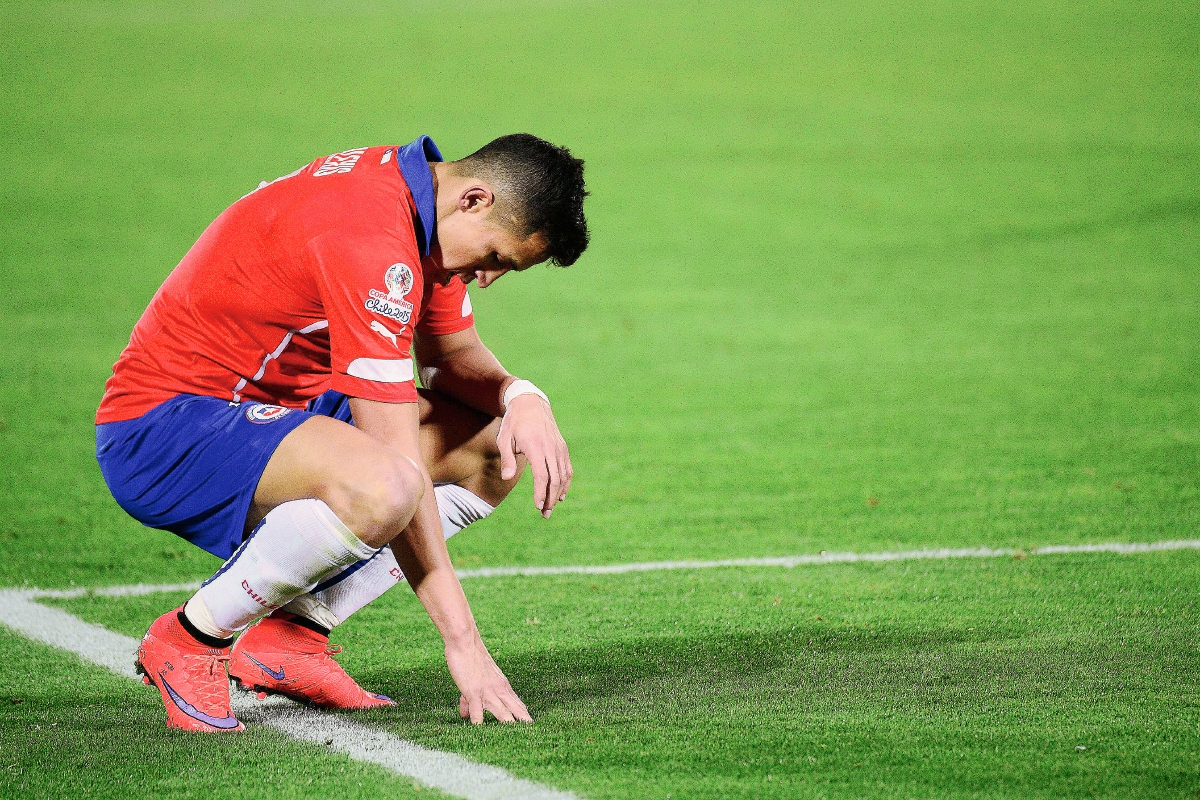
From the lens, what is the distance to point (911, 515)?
5.34 meters

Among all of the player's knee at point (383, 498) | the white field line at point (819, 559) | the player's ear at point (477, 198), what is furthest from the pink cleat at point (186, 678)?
the white field line at point (819, 559)

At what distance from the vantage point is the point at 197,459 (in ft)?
9.82

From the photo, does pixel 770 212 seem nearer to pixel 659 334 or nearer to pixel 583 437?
pixel 659 334

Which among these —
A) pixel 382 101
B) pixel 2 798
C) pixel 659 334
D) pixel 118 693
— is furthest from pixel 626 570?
pixel 382 101

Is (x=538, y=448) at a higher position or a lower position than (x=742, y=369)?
higher

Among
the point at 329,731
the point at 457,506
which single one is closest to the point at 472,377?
the point at 457,506

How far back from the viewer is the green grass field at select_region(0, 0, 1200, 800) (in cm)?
293

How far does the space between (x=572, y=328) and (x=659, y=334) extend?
693 millimetres

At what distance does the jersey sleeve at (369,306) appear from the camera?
109 inches

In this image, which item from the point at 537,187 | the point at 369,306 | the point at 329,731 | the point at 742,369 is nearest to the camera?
the point at 369,306

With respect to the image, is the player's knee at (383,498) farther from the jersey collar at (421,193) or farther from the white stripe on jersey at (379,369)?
the jersey collar at (421,193)

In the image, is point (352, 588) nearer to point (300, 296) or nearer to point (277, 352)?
point (277, 352)

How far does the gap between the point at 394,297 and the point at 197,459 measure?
60 cm

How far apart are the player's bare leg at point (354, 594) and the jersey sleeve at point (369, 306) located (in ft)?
2.00
